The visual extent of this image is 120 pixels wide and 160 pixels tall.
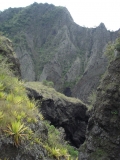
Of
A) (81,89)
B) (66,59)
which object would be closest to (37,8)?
(66,59)

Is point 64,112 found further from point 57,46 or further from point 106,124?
point 57,46

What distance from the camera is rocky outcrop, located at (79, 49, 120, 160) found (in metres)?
26.8

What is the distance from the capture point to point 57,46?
11019 centimetres

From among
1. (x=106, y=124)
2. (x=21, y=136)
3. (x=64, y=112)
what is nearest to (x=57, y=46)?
(x=64, y=112)

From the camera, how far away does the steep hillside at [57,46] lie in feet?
306

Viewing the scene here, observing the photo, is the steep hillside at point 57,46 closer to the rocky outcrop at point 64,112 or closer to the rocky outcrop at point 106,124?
the rocky outcrop at point 64,112

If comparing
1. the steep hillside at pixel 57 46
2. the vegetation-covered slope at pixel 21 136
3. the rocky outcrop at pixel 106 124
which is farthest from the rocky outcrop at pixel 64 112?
the vegetation-covered slope at pixel 21 136

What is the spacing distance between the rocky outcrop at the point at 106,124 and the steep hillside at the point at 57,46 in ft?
160

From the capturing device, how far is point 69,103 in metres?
58.0

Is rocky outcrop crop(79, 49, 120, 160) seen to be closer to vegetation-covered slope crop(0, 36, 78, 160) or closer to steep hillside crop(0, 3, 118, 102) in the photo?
vegetation-covered slope crop(0, 36, 78, 160)

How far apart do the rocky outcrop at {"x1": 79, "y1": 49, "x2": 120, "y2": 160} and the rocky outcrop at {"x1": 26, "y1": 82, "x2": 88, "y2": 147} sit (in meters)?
22.1

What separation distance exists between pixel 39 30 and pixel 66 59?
22.2 m

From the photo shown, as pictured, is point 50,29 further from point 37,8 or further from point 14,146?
point 14,146

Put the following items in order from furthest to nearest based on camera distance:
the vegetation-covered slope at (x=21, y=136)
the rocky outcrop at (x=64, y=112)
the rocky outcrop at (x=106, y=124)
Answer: the rocky outcrop at (x=64, y=112) < the rocky outcrop at (x=106, y=124) < the vegetation-covered slope at (x=21, y=136)
